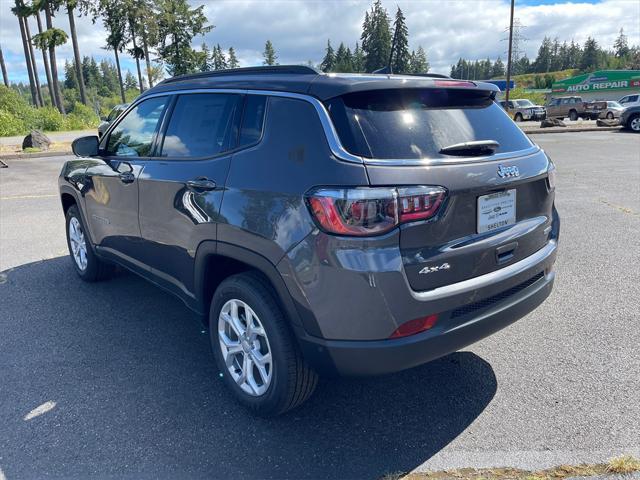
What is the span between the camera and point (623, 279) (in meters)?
4.79

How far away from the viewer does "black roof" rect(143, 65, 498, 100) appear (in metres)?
2.54

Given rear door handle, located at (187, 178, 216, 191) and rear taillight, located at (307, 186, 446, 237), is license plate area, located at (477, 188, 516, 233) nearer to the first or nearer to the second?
rear taillight, located at (307, 186, 446, 237)

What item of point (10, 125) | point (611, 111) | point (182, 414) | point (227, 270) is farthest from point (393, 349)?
point (611, 111)

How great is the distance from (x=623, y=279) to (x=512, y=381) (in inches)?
93.2

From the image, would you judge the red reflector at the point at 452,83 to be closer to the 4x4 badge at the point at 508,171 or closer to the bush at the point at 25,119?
the 4x4 badge at the point at 508,171

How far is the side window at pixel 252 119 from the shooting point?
2779 mm

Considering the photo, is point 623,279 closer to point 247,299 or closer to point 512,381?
point 512,381

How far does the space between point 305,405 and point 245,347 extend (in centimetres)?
51

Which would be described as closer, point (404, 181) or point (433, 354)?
point (404, 181)

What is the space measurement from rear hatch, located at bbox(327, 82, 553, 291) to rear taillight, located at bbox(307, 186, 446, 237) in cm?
5

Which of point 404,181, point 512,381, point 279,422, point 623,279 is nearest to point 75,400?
point 279,422

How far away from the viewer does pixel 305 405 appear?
299cm

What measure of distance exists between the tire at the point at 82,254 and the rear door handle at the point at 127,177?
1.15 m

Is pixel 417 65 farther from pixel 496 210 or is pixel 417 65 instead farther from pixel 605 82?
pixel 496 210
